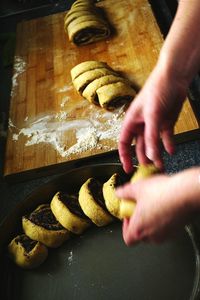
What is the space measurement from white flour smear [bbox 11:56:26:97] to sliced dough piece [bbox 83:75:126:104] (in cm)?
43

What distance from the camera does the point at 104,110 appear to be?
61.0 inches

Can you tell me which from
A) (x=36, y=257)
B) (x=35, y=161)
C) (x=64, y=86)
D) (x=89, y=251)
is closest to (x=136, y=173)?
(x=89, y=251)

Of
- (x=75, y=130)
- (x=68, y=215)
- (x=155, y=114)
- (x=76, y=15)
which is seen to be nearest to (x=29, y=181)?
(x=75, y=130)

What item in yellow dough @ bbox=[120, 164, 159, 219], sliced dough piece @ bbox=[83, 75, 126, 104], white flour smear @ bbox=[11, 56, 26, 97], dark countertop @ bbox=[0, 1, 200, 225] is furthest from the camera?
white flour smear @ bbox=[11, 56, 26, 97]

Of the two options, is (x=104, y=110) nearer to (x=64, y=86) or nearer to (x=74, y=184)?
(x=64, y=86)

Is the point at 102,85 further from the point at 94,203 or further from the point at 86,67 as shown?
the point at 94,203

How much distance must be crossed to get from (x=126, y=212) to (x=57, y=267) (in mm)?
331

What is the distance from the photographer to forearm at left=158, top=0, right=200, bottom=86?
0.96 m

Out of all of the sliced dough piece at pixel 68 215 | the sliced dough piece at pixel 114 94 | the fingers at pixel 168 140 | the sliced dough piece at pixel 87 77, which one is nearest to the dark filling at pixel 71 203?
the sliced dough piece at pixel 68 215

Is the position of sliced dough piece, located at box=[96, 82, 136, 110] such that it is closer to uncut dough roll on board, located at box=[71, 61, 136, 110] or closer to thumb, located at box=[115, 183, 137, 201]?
uncut dough roll on board, located at box=[71, 61, 136, 110]

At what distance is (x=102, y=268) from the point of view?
105cm

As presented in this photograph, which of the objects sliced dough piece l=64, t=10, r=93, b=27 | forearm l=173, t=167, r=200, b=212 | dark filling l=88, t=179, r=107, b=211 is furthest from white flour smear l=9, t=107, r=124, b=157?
forearm l=173, t=167, r=200, b=212

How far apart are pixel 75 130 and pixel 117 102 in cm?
21

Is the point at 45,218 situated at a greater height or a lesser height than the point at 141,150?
lesser
